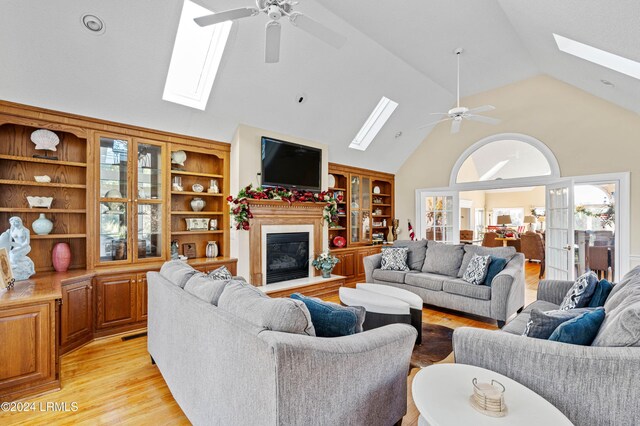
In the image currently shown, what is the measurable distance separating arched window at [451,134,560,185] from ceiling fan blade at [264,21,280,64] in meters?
4.95

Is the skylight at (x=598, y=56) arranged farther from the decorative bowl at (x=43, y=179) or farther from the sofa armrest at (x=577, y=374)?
the decorative bowl at (x=43, y=179)

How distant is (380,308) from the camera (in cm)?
317

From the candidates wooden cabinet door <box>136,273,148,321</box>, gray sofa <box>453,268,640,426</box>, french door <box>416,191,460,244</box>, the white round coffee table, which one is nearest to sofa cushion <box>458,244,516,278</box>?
french door <box>416,191,460,244</box>

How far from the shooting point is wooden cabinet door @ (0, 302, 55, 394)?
227 cm

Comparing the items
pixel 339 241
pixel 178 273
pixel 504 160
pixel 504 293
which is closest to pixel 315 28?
pixel 178 273

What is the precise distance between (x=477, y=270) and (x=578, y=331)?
2695 millimetres

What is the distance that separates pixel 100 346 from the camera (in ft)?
10.8

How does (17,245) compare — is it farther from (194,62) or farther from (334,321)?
(334,321)

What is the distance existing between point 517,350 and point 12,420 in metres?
3.24

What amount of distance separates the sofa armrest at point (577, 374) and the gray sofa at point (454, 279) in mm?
2473

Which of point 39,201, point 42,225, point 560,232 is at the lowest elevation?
point 560,232

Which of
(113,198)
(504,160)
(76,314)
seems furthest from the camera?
(504,160)

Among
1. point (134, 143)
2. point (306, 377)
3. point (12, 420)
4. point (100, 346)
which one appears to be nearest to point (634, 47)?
point (306, 377)

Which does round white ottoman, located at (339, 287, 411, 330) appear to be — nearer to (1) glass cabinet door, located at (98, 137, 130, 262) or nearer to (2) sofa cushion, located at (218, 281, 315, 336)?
(2) sofa cushion, located at (218, 281, 315, 336)
